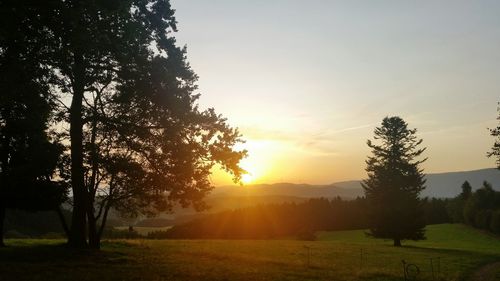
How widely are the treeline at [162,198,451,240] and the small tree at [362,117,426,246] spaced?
3940 centimetres

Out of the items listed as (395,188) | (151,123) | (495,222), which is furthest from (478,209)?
(151,123)

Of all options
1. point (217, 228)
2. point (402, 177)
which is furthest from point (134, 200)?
point (217, 228)

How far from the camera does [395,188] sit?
58.2 meters

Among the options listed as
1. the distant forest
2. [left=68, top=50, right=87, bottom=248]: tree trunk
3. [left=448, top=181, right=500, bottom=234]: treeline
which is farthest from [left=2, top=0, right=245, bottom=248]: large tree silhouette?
[left=448, top=181, right=500, bottom=234]: treeline

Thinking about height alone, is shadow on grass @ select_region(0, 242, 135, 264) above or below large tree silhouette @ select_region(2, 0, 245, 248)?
below

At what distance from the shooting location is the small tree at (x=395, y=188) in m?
57.0

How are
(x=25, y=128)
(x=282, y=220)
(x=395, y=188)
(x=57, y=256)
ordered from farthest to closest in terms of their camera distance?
(x=282, y=220) → (x=395, y=188) → (x=25, y=128) → (x=57, y=256)

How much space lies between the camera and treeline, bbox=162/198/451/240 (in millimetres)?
99000

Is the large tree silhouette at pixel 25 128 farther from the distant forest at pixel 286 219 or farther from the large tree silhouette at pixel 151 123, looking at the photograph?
the distant forest at pixel 286 219

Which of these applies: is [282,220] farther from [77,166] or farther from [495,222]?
[77,166]

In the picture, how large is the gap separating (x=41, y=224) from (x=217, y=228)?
143 feet

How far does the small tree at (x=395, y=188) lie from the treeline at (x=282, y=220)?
3940 centimetres

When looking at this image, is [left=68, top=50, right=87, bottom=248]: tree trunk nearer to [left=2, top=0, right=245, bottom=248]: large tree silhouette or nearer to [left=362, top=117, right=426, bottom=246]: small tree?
[left=2, top=0, right=245, bottom=248]: large tree silhouette

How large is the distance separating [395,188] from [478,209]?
4247 cm
